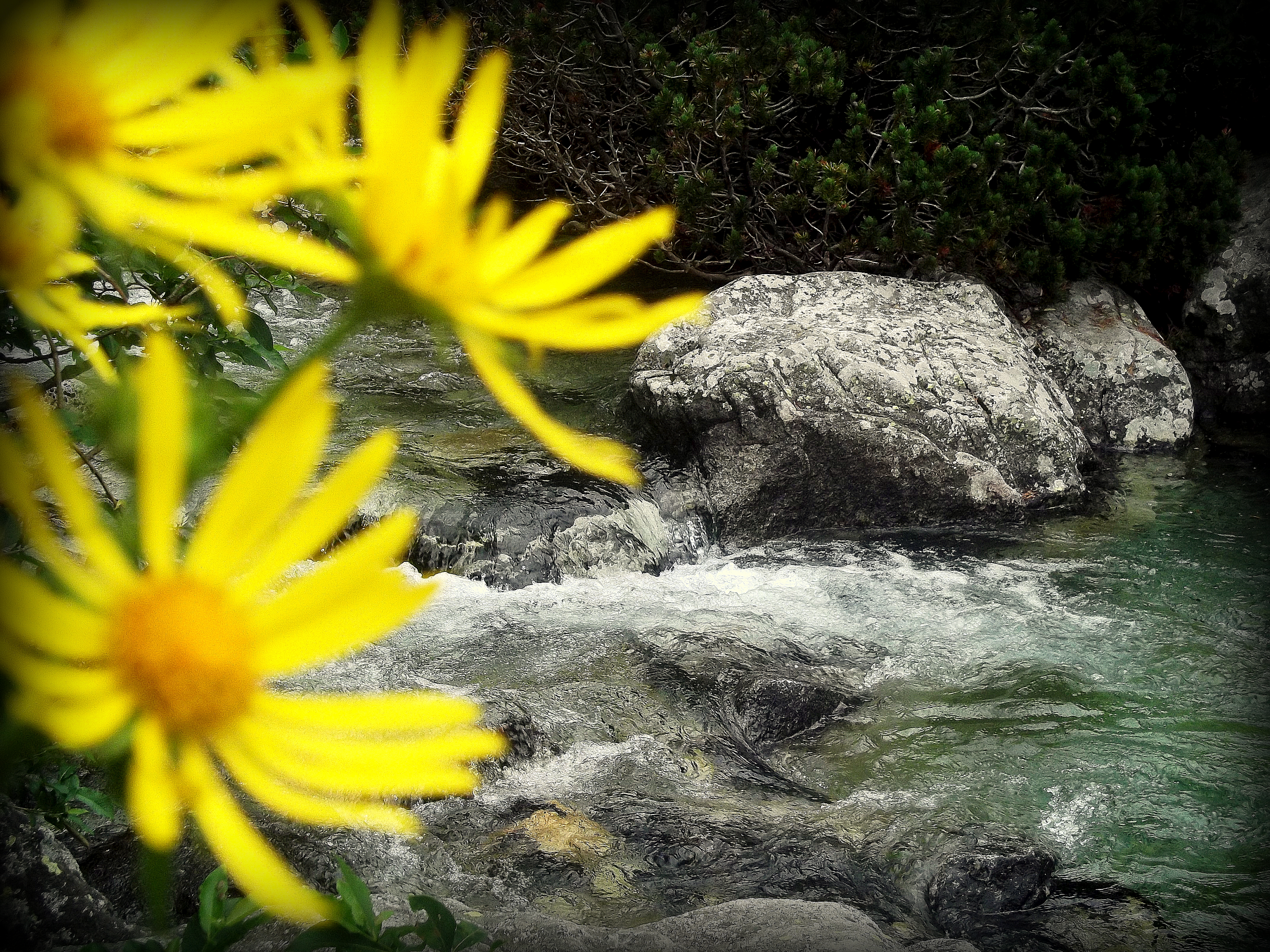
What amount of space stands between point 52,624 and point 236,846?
0.05 meters

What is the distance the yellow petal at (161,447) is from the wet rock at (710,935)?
1.32 feet

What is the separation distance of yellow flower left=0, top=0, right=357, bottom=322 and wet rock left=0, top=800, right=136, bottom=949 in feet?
0.79

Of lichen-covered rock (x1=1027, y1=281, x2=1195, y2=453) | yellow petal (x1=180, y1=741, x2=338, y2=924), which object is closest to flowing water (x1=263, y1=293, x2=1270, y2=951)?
Answer: lichen-covered rock (x1=1027, y1=281, x2=1195, y2=453)

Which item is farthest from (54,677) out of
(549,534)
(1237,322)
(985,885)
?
(1237,322)

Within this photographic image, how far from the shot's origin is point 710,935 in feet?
2.33

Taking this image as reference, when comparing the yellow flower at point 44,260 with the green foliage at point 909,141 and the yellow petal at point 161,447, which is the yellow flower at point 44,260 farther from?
the green foliage at point 909,141

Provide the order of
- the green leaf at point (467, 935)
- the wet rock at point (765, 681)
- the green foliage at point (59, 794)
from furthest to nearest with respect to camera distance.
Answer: the wet rock at point (765, 681), the green foliage at point (59, 794), the green leaf at point (467, 935)

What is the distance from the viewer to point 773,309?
452 cm

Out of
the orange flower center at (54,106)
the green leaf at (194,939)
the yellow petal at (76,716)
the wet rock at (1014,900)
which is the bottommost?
the wet rock at (1014,900)

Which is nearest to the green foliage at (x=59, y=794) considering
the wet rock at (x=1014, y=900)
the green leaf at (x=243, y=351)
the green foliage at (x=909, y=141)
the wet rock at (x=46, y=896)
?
the wet rock at (x=46, y=896)

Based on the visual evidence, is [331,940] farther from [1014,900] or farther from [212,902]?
[1014,900]

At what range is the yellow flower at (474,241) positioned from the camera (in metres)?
0.16

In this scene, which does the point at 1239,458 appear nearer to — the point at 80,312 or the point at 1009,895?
the point at 1009,895

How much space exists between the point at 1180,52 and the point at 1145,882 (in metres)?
3.25
